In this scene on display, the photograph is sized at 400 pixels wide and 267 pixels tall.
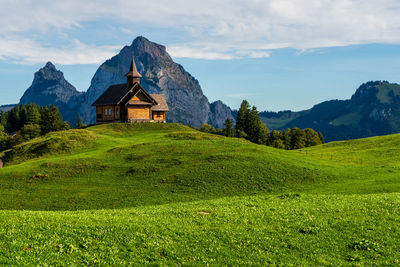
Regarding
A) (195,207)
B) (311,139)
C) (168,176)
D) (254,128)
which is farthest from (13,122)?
(195,207)

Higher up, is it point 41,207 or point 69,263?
point 69,263

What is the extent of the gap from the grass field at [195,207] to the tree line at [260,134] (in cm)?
5425

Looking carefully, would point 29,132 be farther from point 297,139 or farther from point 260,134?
point 297,139

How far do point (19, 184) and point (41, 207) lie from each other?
9838 millimetres

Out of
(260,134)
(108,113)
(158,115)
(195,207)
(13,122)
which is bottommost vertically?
(195,207)

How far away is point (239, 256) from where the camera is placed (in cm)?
1703

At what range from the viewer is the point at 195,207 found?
89.7ft

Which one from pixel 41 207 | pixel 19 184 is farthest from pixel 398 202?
pixel 19 184

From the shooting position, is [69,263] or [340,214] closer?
[69,263]

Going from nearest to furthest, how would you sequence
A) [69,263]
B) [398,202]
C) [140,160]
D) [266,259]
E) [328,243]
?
[69,263], [266,259], [328,243], [398,202], [140,160]

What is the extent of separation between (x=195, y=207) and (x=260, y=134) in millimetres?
93878

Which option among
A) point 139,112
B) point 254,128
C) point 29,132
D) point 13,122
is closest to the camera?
point 139,112

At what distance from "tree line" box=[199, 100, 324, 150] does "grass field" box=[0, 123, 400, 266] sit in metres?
54.3

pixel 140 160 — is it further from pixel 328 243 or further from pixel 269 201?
pixel 328 243
